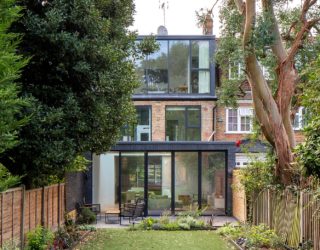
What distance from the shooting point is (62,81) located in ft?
38.8

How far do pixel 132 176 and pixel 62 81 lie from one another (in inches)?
498

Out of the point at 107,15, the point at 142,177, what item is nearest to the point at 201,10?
the point at 107,15

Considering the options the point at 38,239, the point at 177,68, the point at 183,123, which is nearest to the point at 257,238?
the point at 38,239

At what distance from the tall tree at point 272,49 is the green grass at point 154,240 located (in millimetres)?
2852

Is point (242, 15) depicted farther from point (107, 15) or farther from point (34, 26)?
point (34, 26)

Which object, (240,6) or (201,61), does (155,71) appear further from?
(240,6)

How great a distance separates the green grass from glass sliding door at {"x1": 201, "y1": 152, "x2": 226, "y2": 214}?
5.51 meters

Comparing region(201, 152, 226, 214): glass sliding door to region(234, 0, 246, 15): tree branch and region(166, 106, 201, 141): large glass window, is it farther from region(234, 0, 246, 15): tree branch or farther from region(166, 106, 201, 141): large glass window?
region(234, 0, 246, 15): tree branch

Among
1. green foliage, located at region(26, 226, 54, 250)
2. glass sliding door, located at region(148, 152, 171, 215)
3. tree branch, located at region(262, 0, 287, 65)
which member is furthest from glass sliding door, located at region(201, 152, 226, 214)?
green foliage, located at region(26, 226, 54, 250)

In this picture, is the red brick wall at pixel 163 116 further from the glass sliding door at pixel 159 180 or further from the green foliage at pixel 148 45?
the green foliage at pixel 148 45

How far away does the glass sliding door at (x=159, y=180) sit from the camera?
23.8m

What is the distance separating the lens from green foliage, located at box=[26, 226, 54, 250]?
1151 centimetres

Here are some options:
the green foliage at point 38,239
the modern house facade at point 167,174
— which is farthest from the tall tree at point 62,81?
the modern house facade at point 167,174

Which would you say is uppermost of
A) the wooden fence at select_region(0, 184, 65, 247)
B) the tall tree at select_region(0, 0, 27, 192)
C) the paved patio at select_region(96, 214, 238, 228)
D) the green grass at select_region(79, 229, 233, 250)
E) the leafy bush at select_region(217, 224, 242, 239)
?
the tall tree at select_region(0, 0, 27, 192)
